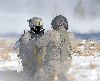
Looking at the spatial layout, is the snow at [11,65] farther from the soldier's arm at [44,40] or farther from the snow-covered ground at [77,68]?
the soldier's arm at [44,40]

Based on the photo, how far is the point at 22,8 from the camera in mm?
118375

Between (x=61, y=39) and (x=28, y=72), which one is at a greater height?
(x=61, y=39)

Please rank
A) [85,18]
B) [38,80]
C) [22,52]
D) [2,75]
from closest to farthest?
[38,80] → [22,52] → [2,75] → [85,18]

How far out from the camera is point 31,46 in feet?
35.2

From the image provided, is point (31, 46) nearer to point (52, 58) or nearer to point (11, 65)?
point (52, 58)

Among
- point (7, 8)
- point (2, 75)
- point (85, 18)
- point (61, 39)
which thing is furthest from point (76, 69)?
point (7, 8)

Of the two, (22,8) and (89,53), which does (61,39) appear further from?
(22,8)

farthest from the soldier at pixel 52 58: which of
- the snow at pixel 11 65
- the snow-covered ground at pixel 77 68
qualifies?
A: the snow at pixel 11 65

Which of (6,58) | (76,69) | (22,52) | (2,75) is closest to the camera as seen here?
(22,52)

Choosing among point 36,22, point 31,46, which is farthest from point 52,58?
point 36,22

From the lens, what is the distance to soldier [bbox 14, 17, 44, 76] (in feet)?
34.7

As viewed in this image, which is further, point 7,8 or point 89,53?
point 7,8

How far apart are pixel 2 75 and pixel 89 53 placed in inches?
240

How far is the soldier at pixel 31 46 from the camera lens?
1057 cm
